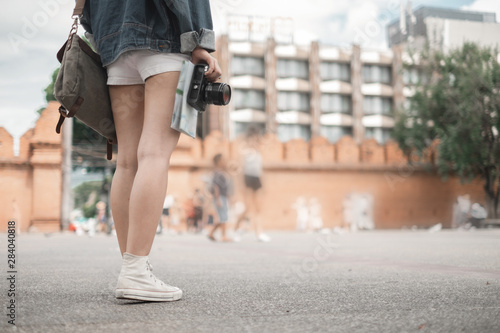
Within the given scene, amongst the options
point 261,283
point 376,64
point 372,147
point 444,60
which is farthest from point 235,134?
point 261,283

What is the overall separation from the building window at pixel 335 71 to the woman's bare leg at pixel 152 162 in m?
51.9

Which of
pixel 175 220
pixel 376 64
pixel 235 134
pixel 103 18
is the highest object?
pixel 376 64

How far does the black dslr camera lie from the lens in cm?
279

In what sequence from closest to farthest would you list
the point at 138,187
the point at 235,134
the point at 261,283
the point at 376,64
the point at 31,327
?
the point at 31,327 < the point at 138,187 < the point at 261,283 < the point at 235,134 < the point at 376,64

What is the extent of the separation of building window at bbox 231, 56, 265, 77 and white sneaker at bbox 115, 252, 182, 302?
48928 millimetres

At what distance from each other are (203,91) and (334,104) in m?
51.9

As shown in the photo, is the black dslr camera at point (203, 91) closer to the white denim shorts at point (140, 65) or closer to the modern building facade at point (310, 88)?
the white denim shorts at point (140, 65)

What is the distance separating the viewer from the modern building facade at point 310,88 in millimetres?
50812

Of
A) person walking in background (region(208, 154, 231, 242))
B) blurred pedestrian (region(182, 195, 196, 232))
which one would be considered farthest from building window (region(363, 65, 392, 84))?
person walking in background (region(208, 154, 231, 242))

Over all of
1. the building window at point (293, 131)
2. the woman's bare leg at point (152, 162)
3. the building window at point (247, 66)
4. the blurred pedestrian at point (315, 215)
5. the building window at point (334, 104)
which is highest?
the building window at point (247, 66)

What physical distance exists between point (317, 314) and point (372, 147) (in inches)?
1090

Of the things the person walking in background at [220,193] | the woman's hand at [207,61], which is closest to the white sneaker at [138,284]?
the woman's hand at [207,61]

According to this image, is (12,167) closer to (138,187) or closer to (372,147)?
(372,147)

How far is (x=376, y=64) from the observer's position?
54.7m
